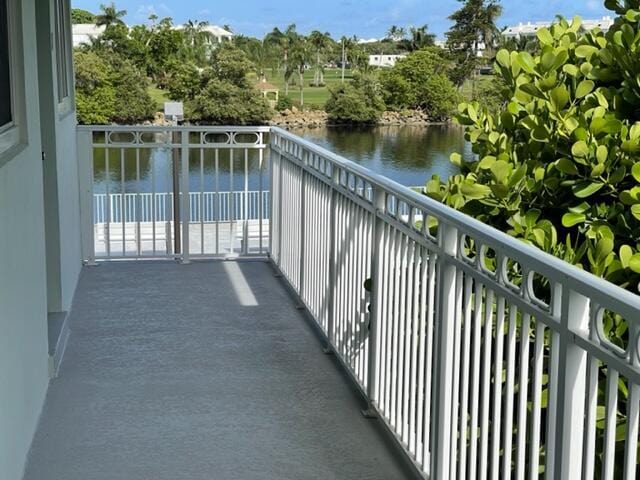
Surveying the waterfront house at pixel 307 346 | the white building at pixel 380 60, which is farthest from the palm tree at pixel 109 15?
the waterfront house at pixel 307 346

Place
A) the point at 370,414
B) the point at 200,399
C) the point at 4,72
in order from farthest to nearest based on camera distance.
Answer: the point at 200,399 → the point at 370,414 → the point at 4,72

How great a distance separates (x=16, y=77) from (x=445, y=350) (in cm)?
188

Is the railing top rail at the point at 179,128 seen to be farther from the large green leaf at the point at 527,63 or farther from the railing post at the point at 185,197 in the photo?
the large green leaf at the point at 527,63

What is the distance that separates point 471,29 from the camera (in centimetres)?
6262

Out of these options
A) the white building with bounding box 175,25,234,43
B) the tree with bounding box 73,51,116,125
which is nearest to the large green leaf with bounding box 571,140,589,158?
the tree with bounding box 73,51,116,125

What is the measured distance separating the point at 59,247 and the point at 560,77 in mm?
2882

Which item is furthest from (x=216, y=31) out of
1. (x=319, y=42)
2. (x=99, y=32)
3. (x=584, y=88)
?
(x=584, y=88)

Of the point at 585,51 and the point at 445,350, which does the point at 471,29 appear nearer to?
the point at 585,51

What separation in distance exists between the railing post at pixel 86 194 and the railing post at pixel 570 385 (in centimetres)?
496

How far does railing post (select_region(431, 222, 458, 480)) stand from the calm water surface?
74.5 ft

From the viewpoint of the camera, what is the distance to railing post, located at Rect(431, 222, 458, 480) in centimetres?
260

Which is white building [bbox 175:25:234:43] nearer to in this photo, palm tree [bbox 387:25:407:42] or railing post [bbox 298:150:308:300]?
palm tree [bbox 387:25:407:42]

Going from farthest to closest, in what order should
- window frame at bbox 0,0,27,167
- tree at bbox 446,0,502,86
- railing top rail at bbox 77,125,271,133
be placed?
tree at bbox 446,0,502,86 → railing top rail at bbox 77,125,271,133 → window frame at bbox 0,0,27,167

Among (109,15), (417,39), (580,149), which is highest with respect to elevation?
(109,15)
